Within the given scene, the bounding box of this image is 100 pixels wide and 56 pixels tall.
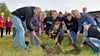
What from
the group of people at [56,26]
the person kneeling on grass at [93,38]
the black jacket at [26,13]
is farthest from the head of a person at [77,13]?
the black jacket at [26,13]

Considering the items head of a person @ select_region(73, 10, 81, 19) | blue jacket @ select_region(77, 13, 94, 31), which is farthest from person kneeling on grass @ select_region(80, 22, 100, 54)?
head of a person @ select_region(73, 10, 81, 19)

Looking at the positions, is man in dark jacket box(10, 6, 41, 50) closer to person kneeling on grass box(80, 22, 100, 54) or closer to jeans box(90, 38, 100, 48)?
person kneeling on grass box(80, 22, 100, 54)

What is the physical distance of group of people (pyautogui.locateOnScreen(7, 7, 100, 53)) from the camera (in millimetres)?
7324

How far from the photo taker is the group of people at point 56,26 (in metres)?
7.32

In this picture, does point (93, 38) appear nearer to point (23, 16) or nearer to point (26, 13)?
point (26, 13)

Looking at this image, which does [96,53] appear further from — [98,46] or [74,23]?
[74,23]

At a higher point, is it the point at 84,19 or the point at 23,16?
the point at 23,16

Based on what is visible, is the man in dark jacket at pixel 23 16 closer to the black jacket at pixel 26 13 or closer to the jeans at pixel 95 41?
the black jacket at pixel 26 13

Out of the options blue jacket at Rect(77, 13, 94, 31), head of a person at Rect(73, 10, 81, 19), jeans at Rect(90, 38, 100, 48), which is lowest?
jeans at Rect(90, 38, 100, 48)

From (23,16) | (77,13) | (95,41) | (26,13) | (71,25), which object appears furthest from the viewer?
(71,25)

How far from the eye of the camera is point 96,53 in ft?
23.6

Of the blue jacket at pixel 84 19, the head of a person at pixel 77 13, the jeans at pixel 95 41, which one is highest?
the head of a person at pixel 77 13

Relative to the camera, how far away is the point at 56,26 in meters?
8.52

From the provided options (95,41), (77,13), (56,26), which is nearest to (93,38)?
(95,41)
